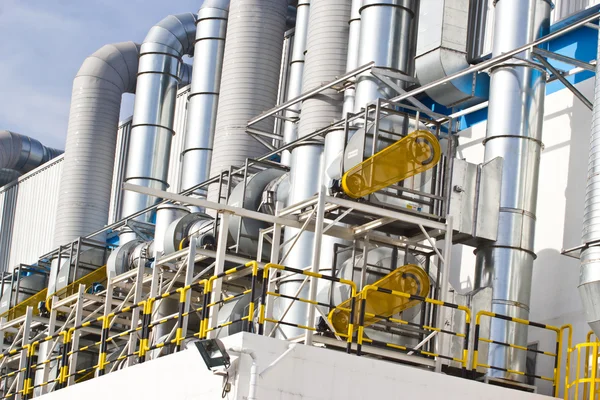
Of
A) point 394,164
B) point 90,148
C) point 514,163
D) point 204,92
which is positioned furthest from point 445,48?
point 90,148

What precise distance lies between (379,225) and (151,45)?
16704 mm

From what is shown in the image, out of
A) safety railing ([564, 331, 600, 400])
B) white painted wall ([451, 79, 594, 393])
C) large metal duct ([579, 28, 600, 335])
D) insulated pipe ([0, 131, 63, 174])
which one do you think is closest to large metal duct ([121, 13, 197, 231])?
insulated pipe ([0, 131, 63, 174])

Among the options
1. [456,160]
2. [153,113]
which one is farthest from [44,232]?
[456,160]

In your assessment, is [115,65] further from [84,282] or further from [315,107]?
[315,107]

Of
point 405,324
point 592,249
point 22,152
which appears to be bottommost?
point 405,324

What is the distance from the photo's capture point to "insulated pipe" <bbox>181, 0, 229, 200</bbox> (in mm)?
29438

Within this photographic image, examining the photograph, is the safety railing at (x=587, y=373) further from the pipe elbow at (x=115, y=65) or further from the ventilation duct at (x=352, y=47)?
the pipe elbow at (x=115, y=65)

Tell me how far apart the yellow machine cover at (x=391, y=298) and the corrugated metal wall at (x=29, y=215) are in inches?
898

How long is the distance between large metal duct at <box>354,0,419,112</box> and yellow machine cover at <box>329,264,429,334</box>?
4657mm

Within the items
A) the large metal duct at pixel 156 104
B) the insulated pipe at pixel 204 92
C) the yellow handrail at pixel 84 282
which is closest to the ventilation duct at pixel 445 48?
the insulated pipe at pixel 204 92

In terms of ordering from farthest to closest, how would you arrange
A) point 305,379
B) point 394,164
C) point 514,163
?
point 514,163 → point 394,164 → point 305,379

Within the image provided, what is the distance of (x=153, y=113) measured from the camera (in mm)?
32656

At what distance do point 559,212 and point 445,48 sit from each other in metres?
3.84

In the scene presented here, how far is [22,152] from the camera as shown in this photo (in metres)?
42.5
